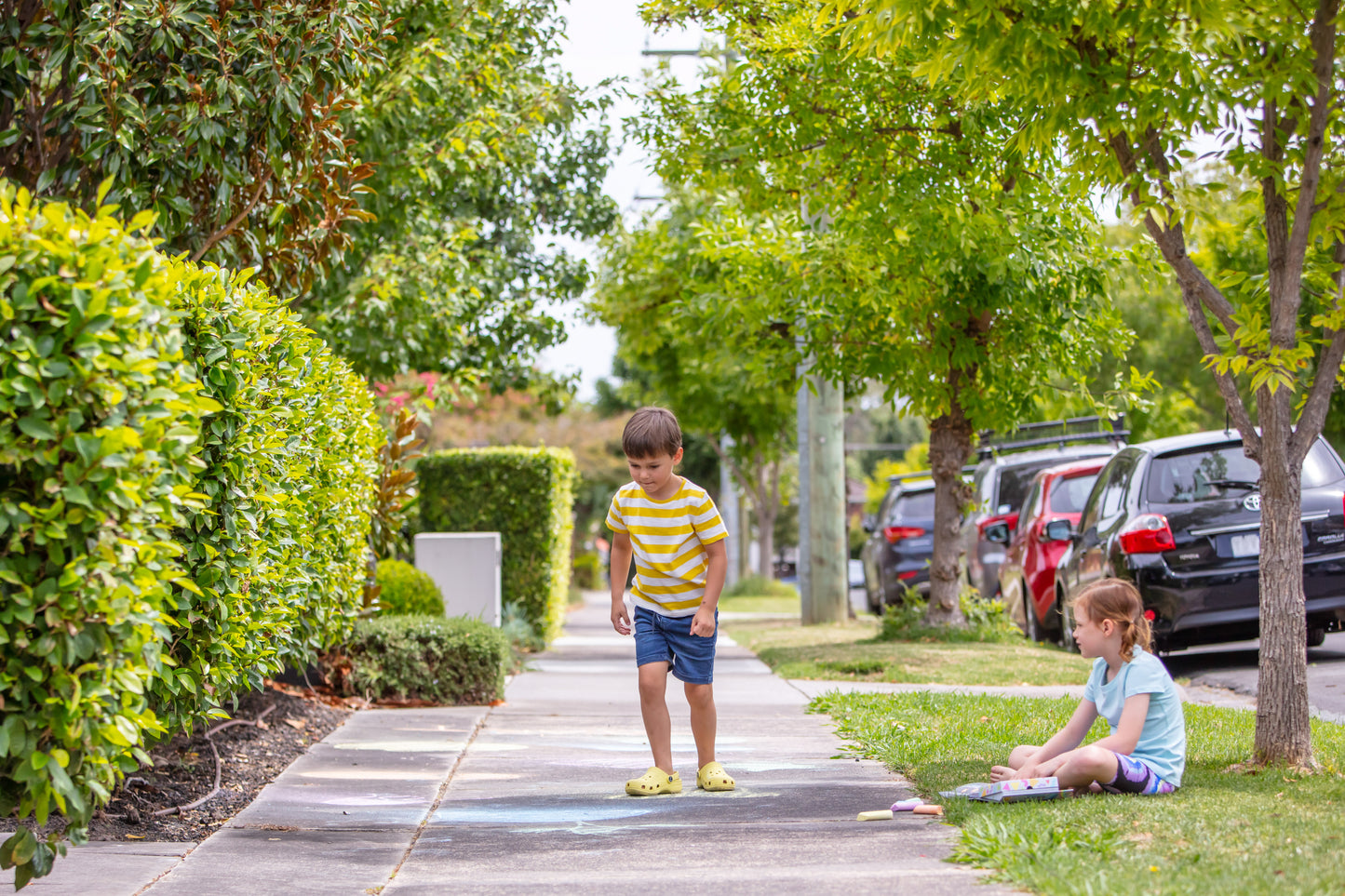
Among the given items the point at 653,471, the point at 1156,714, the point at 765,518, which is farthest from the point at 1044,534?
the point at 765,518

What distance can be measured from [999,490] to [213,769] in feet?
36.3

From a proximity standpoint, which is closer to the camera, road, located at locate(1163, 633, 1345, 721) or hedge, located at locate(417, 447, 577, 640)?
road, located at locate(1163, 633, 1345, 721)

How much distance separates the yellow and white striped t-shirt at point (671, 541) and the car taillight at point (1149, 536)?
14.7ft

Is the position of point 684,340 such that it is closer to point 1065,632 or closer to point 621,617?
point 1065,632

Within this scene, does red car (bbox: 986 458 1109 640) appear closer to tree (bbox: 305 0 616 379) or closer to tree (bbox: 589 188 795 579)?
tree (bbox: 589 188 795 579)

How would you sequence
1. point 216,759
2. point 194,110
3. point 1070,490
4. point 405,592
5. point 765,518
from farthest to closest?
1. point 765,518
2. point 1070,490
3. point 405,592
4. point 194,110
5. point 216,759

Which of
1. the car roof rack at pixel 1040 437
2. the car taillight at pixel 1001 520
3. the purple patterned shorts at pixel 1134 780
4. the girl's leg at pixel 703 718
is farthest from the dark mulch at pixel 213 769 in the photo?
the car roof rack at pixel 1040 437

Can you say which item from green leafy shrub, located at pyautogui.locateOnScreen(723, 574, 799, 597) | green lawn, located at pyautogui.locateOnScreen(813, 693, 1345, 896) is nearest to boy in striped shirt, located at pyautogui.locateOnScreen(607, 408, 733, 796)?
green lawn, located at pyautogui.locateOnScreen(813, 693, 1345, 896)

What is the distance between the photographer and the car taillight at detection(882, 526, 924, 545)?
1688 centimetres

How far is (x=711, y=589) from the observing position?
17.6 ft

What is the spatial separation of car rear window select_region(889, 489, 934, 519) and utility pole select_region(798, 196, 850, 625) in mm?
767

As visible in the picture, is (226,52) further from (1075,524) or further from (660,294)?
(660,294)

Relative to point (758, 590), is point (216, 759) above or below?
above

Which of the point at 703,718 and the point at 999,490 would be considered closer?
the point at 703,718
